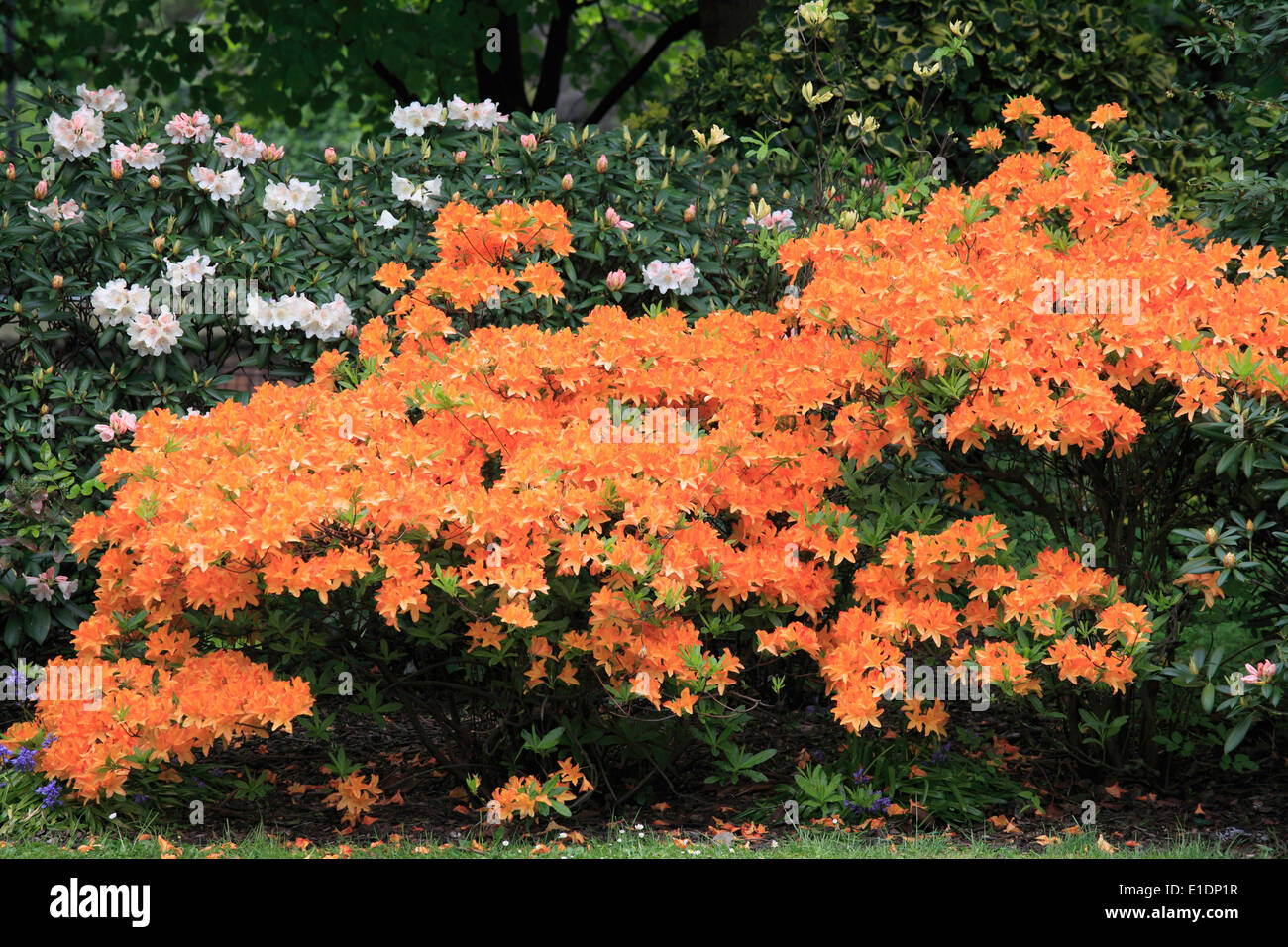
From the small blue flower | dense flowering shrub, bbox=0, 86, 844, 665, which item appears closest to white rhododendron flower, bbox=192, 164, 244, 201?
dense flowering shrub, bbox=0, 86, 844, 665

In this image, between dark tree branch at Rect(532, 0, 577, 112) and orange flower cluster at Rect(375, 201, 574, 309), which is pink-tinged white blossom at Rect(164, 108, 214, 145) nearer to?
orange flower cluster at Rect(375, 201, 574, 309)

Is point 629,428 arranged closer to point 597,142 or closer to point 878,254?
point 878,254

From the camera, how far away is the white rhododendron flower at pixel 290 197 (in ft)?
18.6

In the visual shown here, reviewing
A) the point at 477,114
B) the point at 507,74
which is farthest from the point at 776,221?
the point at 507,74

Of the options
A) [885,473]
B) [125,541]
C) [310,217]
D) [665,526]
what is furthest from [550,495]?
[310,217]

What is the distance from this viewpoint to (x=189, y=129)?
5.73 m

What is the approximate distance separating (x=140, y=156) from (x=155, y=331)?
0.85 metres

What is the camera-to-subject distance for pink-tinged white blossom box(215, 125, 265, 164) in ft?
18.9

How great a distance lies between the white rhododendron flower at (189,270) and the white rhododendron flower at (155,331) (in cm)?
12

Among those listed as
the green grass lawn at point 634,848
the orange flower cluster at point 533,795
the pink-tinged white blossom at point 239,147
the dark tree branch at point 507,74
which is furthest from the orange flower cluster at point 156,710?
the dark tree branch at point 507,74

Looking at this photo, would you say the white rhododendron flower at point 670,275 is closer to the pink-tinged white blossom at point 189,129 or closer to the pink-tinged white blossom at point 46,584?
the pink-tinged white blossom at point 189,129

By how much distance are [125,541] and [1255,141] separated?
457cm

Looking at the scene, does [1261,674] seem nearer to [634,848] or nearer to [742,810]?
[742,810]

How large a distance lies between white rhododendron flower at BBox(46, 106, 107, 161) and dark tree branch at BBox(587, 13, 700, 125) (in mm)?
5651
